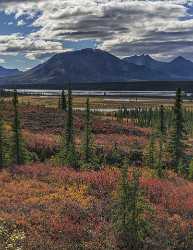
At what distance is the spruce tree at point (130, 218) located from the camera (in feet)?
62.0

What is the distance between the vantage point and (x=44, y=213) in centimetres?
2181

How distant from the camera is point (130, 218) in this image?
1886cm

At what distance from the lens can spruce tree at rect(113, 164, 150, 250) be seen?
62.0ft

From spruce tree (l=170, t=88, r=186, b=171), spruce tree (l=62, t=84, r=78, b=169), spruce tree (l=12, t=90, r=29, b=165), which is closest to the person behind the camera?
spruce tree (l=12, t=90, r=29, b=165)

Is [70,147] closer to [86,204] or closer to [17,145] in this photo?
[17,145]

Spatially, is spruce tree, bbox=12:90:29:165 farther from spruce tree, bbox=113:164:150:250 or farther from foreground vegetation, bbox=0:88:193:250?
spruce tree, bbox=113:164:150:250

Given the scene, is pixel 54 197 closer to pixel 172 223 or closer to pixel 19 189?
pixel 19 189

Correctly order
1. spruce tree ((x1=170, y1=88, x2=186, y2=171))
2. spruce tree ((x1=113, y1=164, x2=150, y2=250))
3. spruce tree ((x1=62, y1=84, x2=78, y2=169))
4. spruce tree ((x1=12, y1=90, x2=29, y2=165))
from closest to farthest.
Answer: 1. spruce tree ((x1=113, y1=164, x2=150, y2=250))
2. spruce tree ((x1=12, y1=90, x2=29, y2=165))
3. spruce tree ((x1=62, y1=84, x2=78, y2=169))
4. spruce tree ((x1=170, y1=88, x2=186, y2=171))

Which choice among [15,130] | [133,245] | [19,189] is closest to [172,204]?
[133,245]

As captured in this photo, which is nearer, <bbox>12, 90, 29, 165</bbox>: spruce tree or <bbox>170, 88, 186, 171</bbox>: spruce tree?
<bbox>12, 90, 29, 165</bbox>: spruce tree

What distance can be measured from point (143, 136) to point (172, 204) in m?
56.4

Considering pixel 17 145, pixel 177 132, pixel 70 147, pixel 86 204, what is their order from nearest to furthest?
pixel 86 204 < pixel 17 145 < pixel 70 147 < pixel 177 132

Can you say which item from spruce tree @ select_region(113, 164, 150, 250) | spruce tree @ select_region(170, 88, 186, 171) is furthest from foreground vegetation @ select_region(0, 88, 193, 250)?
spruce tree @ select_region(170, 88, 186, 171)

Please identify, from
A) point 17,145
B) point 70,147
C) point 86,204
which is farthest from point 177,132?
point 86,204
